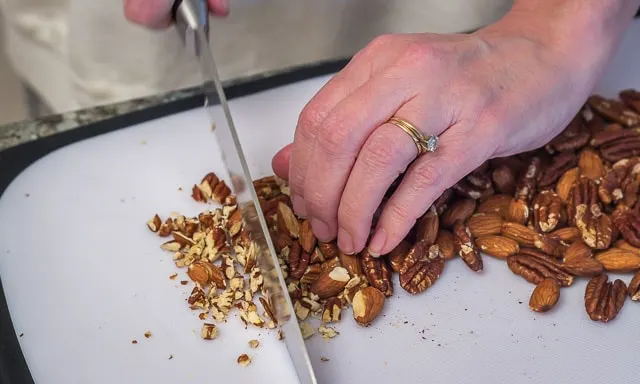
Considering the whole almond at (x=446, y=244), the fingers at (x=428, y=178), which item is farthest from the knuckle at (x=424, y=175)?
the whole almond at (x=446, y=244)

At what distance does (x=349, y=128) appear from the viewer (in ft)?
2.18

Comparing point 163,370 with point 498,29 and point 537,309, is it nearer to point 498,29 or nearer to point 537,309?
point 537,309

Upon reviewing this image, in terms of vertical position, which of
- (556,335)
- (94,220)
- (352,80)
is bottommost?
(556,335)

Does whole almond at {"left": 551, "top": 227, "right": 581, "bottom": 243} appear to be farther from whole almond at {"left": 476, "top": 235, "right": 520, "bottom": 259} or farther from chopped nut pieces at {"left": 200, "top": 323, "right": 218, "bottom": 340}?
chopped nut pieces at {"left": 200, "top": 323, "right": 218, "bottom": 340}

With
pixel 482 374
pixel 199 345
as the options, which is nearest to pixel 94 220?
pixel 199 345

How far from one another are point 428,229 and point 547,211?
14 cm

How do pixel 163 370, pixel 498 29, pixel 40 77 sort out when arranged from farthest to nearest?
pixel 40 77
pixel 498 29
pixel 163 370

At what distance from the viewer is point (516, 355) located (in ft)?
2.28

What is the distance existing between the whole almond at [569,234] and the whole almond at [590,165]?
91 mm

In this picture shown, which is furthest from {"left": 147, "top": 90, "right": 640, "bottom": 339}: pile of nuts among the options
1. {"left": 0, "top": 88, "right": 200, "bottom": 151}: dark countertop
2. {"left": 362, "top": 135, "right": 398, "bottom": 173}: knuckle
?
{"left": 0, "top": 88, "right": 200, "bottom": 151}: dark countertop

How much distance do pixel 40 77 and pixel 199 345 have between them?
654 mm

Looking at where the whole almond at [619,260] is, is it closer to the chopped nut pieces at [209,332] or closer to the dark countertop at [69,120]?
the chopped nut pieces at [209,332]

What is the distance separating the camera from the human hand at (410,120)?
2.20ft

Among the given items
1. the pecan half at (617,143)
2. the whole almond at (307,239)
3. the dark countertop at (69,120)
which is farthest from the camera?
the dark countertop at (69,120)
